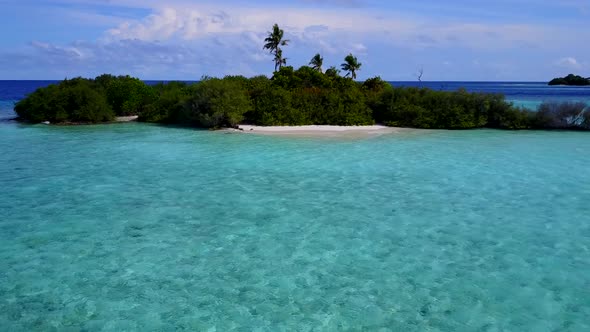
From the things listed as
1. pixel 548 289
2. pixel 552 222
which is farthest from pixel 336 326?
pixel 552 222

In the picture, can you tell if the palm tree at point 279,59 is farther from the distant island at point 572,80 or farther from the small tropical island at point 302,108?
the distant island at point 572,80

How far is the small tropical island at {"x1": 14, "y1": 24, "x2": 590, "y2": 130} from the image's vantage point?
3016 cm

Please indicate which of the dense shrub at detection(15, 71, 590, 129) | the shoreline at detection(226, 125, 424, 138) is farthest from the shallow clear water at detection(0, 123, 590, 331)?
the dense shrub at detection(15, 71, 590, 129)

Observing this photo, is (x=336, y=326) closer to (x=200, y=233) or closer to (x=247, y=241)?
(x=247, y=241)

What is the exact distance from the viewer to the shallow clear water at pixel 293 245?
22.0 feet

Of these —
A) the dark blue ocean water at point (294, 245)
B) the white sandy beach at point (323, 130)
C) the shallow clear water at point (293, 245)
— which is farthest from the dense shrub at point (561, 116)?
the shallow clear water at point (293, 245)

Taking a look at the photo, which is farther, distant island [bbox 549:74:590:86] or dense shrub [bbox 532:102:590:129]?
distant island [bbox 549:74:590:86]

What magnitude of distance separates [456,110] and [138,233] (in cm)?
2490

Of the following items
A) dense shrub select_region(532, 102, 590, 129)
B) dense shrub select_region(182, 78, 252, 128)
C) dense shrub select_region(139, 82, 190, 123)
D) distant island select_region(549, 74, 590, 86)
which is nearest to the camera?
dense shrub select_region(182, 78, 252, 128)

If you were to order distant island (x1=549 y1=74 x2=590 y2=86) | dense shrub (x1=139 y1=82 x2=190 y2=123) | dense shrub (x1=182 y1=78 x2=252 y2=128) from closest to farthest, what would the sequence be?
dense shrub (x1=182 y1=78 x2=252 y2=128) → dense shrub (x1=139 y1=82 x2=190 y2=123) → distant island (x1=549 y1=74 x2=590 y2=86)

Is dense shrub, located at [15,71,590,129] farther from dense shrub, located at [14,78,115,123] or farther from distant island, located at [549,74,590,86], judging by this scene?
distant island, located at [549,74,590,86]

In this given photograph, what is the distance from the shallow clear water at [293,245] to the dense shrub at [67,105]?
1383 cm

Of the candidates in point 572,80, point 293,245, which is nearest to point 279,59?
point 293,245

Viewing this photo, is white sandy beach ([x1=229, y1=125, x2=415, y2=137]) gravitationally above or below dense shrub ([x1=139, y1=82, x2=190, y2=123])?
below
